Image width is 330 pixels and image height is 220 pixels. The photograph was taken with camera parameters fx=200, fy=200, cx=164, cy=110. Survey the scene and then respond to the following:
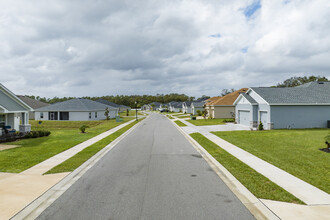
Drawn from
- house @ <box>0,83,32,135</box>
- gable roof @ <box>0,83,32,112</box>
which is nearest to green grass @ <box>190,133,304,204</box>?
gable roof @ <box>0,83,32,112</box>

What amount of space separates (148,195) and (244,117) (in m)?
27.2

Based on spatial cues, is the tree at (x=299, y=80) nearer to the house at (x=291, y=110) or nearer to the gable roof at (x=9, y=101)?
the house at (x=291, y=110)

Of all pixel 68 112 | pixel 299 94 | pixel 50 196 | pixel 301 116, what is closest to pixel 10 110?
pixel 50 196

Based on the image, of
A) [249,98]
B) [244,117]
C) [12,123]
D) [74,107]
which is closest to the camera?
[12,123]

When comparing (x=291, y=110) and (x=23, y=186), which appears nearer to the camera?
(x=23, y=186)

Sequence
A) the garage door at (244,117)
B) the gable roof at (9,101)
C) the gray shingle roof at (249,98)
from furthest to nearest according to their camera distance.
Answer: the garage door at (244,117) < the gray shingle roof at (249,98) < the gable roof at (9,101)

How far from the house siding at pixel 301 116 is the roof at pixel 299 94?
29.6 inches

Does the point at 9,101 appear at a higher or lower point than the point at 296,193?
higher

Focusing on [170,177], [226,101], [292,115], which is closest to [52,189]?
[170,177]

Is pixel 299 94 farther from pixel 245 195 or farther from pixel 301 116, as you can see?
pixel 245 195

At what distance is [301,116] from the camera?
80.8 feet

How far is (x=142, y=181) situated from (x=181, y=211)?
2585mm

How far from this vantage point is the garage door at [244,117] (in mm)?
29062

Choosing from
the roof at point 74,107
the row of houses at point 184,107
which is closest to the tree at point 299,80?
the row of houses at point 184,107
